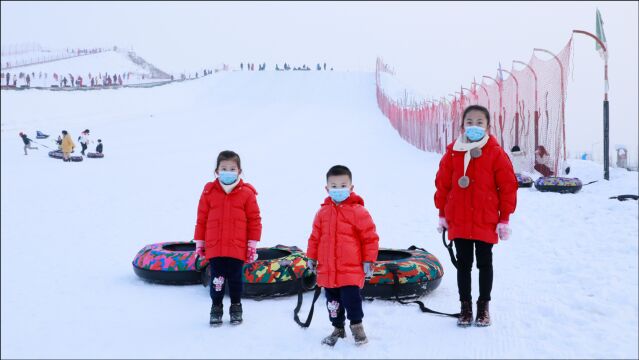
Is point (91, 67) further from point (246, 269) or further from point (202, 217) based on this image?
point (202, 217)

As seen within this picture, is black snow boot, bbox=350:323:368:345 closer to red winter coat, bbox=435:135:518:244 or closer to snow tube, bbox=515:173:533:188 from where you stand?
red winter coat, bbox=435:135:518:244

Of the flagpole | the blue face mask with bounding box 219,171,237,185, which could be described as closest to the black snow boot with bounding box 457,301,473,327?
the blue face mask with bounding box 219,171,237,185

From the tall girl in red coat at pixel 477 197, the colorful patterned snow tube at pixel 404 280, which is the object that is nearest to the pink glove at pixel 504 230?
the tall girl in red coat at pixel 477 197

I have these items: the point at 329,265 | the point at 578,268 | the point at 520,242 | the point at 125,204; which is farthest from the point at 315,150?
the point at 329,265

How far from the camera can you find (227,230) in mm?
4414

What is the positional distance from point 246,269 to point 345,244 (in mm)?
1458

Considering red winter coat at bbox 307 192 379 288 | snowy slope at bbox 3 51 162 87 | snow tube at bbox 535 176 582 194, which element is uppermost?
snowy slope at bbox 3 51 162 87

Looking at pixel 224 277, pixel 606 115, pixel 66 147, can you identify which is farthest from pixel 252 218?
pixel 66 147

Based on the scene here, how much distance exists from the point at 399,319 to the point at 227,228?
4.59ft

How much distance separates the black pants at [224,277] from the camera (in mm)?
4461

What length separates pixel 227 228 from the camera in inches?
174

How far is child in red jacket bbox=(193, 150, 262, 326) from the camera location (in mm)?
4418

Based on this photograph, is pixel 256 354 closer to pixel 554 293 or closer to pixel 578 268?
pixel 554 293

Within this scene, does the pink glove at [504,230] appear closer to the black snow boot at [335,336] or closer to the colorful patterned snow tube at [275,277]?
the black snow boot at [335,336]
